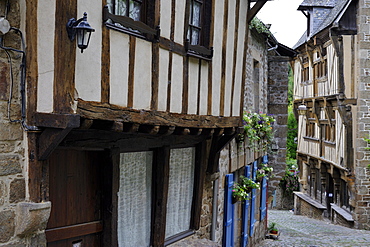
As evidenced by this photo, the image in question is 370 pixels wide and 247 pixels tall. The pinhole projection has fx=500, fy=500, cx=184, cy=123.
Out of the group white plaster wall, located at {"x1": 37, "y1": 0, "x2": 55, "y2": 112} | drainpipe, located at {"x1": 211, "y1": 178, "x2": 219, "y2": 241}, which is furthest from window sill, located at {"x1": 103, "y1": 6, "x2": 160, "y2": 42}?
drainpipe, located at {"x1": 211, "y1": 178, "x2": 219, "y2": 241}

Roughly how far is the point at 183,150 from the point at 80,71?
286cm

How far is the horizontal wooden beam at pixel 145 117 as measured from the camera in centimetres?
376

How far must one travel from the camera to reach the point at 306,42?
67.4 feet

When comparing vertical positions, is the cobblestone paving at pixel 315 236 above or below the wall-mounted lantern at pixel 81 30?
below

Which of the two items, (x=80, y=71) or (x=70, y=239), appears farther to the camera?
(x=70, y=239)

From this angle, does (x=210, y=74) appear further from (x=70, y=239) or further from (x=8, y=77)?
(x=8, y=77)

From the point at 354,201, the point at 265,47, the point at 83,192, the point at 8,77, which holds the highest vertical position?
the point at 265,47

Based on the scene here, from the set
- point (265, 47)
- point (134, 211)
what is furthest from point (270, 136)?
point (134, 211)

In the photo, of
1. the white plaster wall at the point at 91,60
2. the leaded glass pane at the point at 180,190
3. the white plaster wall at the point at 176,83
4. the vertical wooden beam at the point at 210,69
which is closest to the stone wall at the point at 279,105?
the leaded glass pane at the point at 180,190

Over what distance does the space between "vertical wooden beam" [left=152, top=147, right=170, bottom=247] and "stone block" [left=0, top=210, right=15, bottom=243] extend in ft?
7.66

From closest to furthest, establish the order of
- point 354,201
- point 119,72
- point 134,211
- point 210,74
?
point 119,72, point 134,211, point 210,74, point 354,201

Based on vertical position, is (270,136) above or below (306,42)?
below

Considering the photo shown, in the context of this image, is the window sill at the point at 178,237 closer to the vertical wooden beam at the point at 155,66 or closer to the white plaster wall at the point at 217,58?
the white plaster wall at the point at 217,58

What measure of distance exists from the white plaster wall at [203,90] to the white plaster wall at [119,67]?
1.53m
